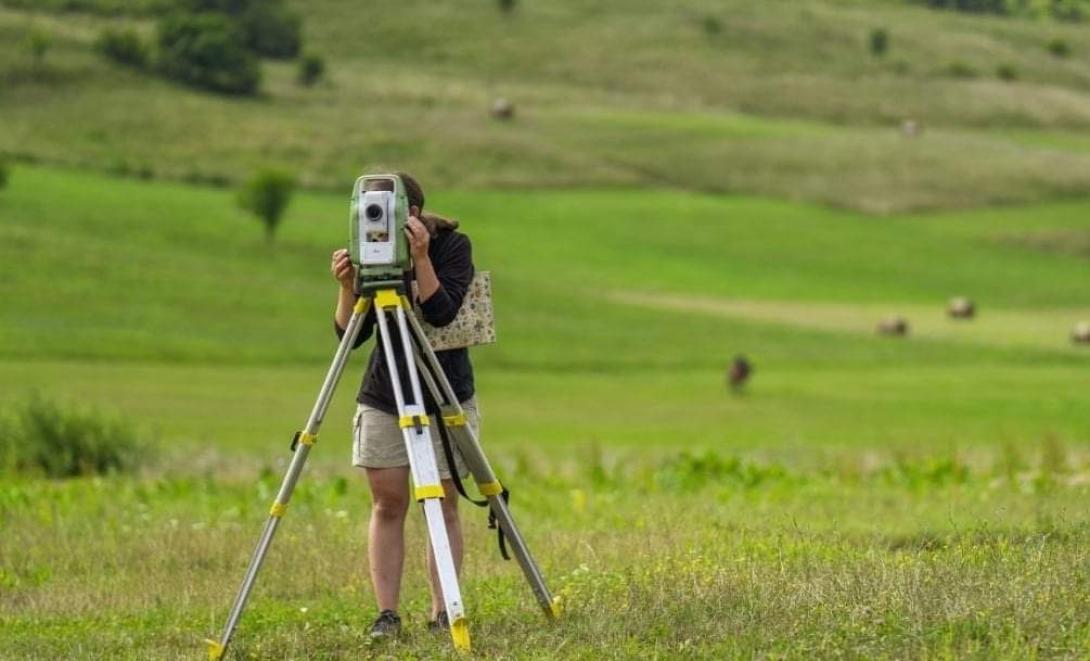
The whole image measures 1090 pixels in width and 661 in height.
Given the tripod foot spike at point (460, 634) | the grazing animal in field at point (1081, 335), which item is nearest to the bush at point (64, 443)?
the tripod foot spike at point (460, 634)

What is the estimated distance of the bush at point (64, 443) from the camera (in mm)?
23000

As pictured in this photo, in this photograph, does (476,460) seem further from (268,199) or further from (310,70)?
(310,70)

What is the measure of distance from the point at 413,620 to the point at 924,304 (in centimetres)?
5773

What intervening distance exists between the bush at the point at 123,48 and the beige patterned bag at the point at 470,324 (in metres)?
111

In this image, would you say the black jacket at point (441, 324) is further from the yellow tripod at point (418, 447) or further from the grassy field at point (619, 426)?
the grassy field at point (619, 426)

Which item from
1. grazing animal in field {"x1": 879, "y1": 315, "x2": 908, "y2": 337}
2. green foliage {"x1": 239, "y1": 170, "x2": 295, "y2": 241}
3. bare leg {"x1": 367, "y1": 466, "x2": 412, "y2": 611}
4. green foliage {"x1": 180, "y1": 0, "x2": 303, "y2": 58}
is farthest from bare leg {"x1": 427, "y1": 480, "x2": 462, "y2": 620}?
green foliage {"x1": 180, "y1": 0, "x2": 303, "y2": 58}

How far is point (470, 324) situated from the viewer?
9570mm

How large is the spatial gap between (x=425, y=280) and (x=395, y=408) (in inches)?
26.3

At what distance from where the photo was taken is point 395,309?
28.9 feet

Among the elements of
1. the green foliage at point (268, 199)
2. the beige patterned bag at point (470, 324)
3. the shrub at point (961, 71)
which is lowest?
the green foliage at point (268, 199)

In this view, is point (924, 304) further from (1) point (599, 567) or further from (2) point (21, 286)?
(1) point (599, 567)

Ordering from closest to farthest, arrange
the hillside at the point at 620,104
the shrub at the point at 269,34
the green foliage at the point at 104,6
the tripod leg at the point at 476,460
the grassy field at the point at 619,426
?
the tripod leg at the point at 476,460 → the grassy field at the point at 619,426 → the hillside at the point at 620,104 → the shrub at the point at 269,34 → the green foliage at the point at 104,6

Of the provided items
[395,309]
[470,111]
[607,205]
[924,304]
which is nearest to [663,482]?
[395,309]

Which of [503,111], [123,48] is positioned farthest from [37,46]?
[503,111]
